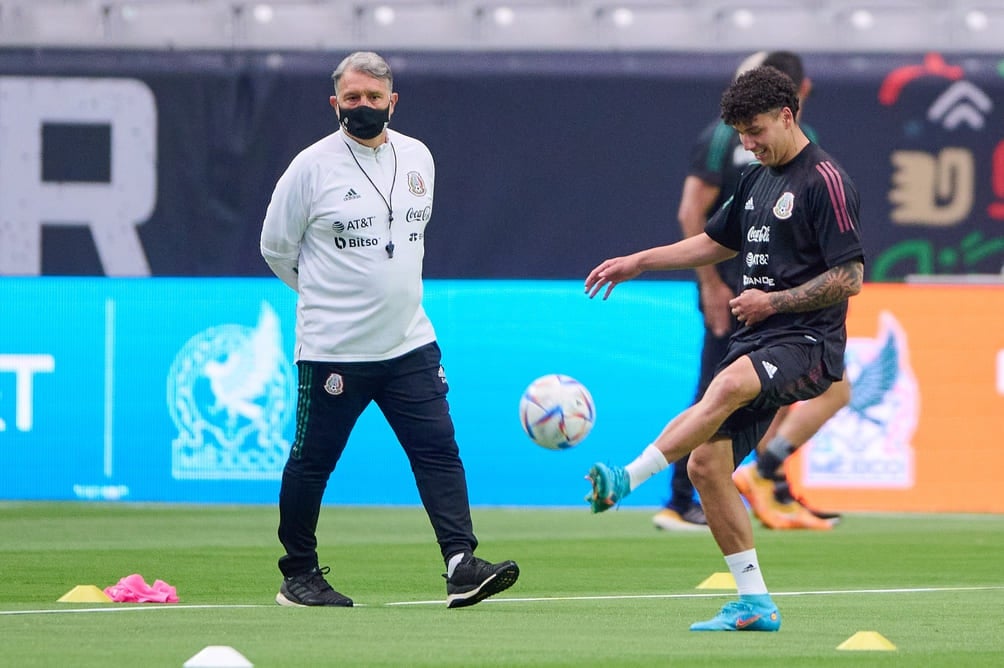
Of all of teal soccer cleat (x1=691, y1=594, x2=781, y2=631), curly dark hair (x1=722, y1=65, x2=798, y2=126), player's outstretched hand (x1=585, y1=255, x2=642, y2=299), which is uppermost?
curly dark hair (x1=722, y1=65, x2=798, y2=126)

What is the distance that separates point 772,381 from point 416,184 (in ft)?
5.47

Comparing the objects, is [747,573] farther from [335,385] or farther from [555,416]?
[335,385]

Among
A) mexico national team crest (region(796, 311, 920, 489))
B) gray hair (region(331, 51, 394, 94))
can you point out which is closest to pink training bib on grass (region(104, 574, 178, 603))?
gray hair (region(331, 51, 394, 94))

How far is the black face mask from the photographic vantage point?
7332 millimetres

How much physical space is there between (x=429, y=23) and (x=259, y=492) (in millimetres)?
5731

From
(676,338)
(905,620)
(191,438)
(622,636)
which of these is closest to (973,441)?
(676,338)

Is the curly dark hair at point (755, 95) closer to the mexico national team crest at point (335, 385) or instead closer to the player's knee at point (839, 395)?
the mexico national team crest at point (335, 385)

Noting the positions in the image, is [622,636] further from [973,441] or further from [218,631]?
[973,441]

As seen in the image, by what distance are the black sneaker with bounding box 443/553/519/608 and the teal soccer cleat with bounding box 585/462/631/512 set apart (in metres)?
→ 0.91

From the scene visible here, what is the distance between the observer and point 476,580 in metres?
7.19

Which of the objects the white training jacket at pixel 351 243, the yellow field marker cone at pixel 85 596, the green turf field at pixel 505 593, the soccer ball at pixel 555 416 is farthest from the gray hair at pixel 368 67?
the yellow field marker cone at pixel 85 596

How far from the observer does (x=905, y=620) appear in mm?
7016

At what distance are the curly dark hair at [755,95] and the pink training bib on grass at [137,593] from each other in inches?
110

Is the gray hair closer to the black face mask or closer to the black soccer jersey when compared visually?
the black face mask
